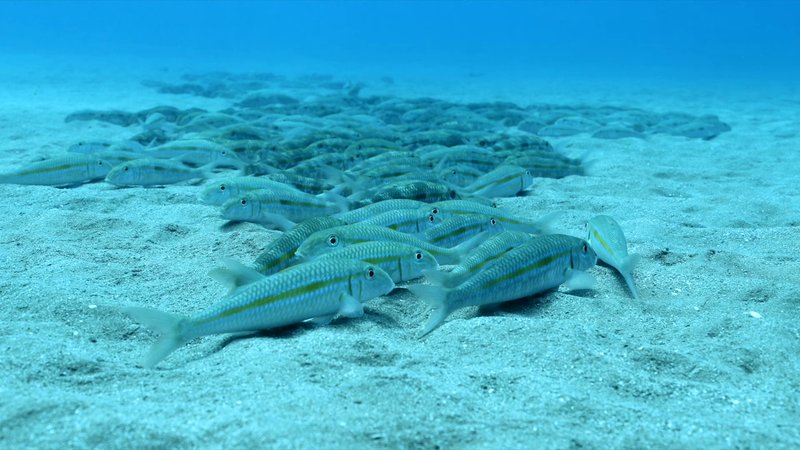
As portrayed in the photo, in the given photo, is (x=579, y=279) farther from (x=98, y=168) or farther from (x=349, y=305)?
(x=98, y=168)

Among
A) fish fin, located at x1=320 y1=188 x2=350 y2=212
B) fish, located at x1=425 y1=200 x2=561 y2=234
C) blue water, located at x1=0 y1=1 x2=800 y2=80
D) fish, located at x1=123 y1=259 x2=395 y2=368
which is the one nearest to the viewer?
fish, located at x1=123 y1=259 x2=395 y2=368

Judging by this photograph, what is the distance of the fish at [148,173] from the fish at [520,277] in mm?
5419

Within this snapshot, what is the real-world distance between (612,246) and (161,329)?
345cm

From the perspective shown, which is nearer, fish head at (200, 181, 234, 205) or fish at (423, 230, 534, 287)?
fish at (423, 230, 534, 287)

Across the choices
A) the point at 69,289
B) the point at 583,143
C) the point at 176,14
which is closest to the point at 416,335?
the point at 69,289

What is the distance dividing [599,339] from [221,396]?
2.21 metres

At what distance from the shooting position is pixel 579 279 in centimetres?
429

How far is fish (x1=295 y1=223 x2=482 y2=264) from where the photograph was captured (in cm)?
453

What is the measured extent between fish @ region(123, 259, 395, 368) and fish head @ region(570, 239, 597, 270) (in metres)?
1.37

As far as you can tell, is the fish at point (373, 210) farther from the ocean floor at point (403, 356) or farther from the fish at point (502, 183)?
the fish at point (502, 183)

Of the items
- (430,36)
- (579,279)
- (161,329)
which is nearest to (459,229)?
(579,279)

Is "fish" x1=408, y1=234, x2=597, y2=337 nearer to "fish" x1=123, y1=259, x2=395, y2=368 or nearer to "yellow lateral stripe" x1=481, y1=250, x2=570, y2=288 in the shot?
"yellow lateral stripe" x1=481, y1=250, x2=570, y2=288

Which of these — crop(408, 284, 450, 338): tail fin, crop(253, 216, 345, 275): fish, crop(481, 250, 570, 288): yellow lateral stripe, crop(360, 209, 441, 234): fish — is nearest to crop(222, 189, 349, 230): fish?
crop(360, 209, 441, 234): fish

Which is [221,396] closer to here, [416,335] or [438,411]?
[438,411]
